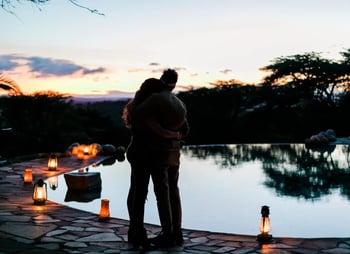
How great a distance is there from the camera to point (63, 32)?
1512cm

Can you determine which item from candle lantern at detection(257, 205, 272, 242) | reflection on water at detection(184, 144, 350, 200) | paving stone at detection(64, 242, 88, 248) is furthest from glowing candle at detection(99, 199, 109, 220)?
reflection on water at detection(184, 144, 350, 200)

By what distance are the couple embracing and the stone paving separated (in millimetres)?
262

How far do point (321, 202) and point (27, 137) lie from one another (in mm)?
11153

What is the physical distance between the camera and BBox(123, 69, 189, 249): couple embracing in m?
4.47

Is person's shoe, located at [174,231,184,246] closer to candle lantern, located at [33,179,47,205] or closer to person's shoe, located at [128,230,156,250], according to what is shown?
person's shoe, located at [128,230,156,250]

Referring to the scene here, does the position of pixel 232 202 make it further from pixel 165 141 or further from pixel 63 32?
pixel 63 32

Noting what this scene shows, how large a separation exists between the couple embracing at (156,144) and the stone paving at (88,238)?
26 cm

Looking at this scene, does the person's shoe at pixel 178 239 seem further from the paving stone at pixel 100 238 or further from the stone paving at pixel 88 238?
the paving stone at pixel 100 238

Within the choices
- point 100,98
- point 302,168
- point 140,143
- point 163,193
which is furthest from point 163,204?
point 100,98

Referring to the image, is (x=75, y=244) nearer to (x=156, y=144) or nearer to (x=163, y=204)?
(x=163, y=204)

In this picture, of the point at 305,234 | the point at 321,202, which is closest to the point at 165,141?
the point at 305,234

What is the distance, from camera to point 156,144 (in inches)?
178

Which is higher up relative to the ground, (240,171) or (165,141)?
(165,141)

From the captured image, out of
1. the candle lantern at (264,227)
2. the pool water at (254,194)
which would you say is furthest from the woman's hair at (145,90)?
the pool water at (254,194)
